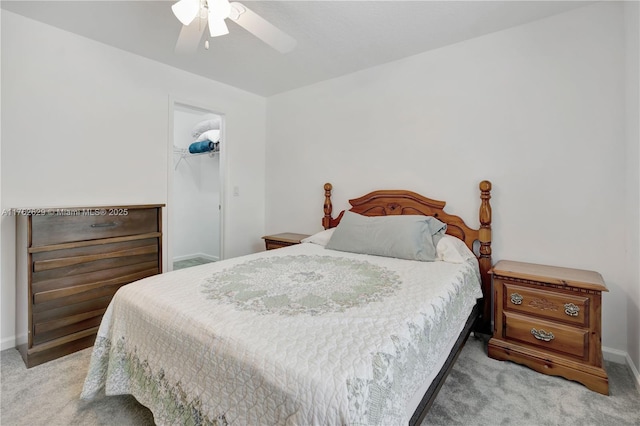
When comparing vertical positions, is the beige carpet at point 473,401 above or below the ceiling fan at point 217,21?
below

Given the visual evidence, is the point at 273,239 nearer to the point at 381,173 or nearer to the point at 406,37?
the point at 381,173

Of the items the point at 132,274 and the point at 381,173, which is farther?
the point at 381,173

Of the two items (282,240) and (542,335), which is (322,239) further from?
(542,335)

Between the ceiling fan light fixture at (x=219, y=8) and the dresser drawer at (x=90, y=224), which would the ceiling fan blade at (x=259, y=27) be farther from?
the dresser drawer at (x=90, y=224)

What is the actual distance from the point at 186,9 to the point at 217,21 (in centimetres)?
15

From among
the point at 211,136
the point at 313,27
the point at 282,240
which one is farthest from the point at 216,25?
the point at 211,136

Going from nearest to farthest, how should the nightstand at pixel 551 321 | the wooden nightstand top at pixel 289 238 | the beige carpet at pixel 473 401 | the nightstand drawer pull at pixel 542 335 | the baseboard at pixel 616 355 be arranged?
the beige carpet at pixel 473 401, the nightstand at pixel 551 321, the nightstand drawer pull at pixel 542 335, the baseboard at pixel 616 355, the wooden nightstand top at pixel 289 238

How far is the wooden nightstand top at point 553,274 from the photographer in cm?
173

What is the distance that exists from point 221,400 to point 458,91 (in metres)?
2.73

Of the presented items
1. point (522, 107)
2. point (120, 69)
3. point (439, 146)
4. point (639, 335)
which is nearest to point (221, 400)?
point (639, 335)

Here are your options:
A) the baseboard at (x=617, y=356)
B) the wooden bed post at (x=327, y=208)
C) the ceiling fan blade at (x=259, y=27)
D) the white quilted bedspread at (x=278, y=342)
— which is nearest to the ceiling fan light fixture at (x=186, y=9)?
the ceiling fan blade at (x=259, y=27)

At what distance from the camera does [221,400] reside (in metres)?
1.00

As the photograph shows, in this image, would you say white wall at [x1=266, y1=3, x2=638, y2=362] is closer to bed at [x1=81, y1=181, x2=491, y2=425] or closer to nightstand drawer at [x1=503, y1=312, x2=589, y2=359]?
nightstand drawer at [x1=503, y1=312, x2=589, y2=359]

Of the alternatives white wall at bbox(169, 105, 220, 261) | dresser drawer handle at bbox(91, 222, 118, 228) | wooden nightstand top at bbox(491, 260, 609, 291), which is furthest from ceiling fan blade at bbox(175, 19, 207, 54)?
white wall at bbox(169, 105, 220, 261)
